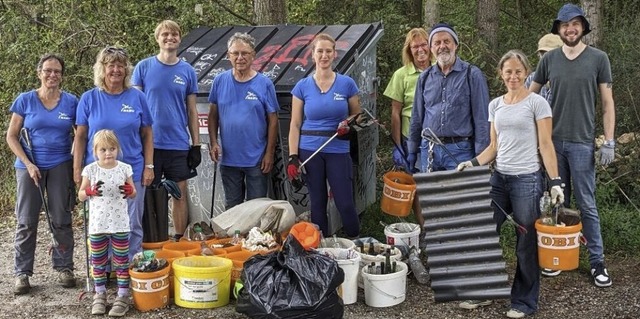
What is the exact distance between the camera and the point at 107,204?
5.20 metres

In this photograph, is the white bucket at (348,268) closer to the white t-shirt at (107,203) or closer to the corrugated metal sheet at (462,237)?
the corrugated metal sheet at (462,237)

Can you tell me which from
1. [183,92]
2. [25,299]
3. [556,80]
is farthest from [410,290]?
[25,299]

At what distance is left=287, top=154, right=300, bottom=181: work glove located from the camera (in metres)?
5.98

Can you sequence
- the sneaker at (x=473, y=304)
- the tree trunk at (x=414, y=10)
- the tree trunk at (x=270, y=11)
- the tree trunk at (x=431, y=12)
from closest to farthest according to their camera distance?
the sneaker at (x=473, y=304), the tree trunk at (x=270, y=11), the tree trunk at (x=431, y=12), the tree trunk at (x=414, y=10)

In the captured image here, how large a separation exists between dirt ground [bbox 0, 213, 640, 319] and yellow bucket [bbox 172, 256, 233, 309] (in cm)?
6

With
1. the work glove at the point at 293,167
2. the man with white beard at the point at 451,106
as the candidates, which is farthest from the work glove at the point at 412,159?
the work glove at the point at 293,167

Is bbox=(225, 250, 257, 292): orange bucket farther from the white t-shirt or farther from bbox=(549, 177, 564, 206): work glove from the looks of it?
bbox=(549, 177, 564, 206): work glove

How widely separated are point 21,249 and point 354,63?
10.1ft

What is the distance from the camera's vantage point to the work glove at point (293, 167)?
598 cm

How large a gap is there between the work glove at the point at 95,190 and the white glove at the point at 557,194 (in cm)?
289

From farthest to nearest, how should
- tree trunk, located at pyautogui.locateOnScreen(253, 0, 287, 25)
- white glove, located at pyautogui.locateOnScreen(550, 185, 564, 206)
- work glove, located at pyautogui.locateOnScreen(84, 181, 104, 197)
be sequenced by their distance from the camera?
tree trunk, located at pyautogui.locateOnScreen(253, 0, 287, 25)
work glove, located at pyautogui.locateOnScreen(84, 181, 104, 197)
white glove, located at pyautogui.locateOnScreen(550, 185, 564, 206)

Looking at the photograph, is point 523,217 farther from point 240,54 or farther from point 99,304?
point 99,304

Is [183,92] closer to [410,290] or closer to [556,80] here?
[410,290]

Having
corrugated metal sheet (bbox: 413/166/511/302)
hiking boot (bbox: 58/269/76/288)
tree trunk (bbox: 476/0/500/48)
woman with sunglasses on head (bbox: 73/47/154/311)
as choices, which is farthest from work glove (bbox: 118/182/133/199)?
tree trunk (bbox: 476/0/500/48)
